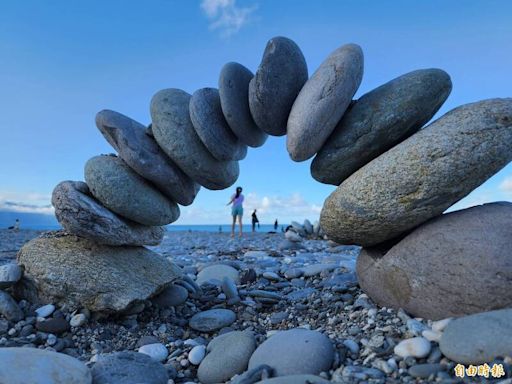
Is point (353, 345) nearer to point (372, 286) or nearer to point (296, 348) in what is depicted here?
point (296, 348)

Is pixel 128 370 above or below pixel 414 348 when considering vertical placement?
below

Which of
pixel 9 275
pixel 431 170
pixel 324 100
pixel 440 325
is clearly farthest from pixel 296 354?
pixel 9 275

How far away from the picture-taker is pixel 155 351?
12.4 ft

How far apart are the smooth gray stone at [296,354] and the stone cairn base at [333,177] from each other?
119 cm

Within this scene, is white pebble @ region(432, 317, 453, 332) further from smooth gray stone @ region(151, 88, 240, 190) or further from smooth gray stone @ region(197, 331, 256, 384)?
smooth gray stone @ region(151, 88, 240, 190)

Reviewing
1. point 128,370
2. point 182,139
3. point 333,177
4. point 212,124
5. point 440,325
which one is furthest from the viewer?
point 182,139

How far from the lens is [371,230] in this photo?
13.1ft

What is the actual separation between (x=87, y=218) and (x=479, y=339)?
377cm

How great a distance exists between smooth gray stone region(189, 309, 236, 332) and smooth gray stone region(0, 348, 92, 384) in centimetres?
164

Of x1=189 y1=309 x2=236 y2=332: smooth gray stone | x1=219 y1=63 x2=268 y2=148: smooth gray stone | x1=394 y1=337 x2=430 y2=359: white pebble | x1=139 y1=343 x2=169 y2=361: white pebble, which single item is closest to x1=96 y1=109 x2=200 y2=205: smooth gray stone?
x1=219 y1=63 x2=268 y2=148: smooth gray stone

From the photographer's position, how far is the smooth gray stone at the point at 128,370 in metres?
3.07

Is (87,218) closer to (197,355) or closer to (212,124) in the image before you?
(212,124)

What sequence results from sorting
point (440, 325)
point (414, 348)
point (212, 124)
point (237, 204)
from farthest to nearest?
point (237, 204)
point (212, 124)
point (440, 325)
point (414, 348)

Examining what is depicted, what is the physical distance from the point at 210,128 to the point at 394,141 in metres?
1.87
